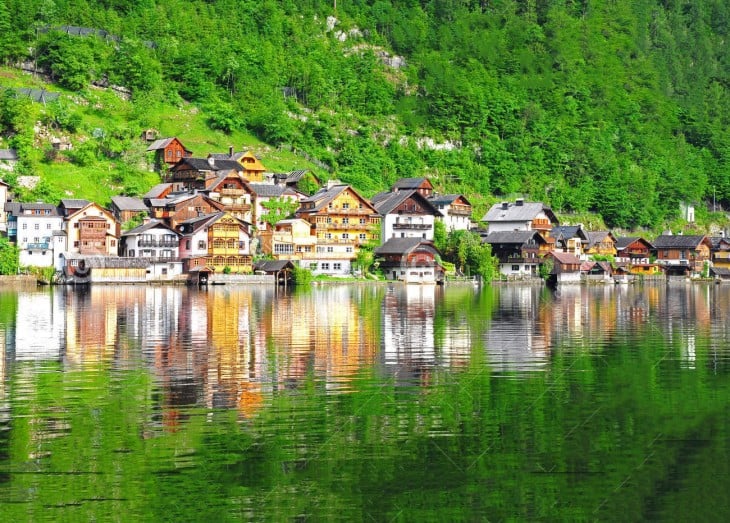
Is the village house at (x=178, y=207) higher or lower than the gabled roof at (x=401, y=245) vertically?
higher

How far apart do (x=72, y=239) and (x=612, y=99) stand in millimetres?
Result: 99839

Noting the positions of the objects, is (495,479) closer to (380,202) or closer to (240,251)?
(240,251)

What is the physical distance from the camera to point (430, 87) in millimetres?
138000

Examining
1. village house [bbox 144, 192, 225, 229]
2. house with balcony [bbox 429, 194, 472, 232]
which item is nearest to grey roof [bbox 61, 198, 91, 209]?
village house [bbox 144, 192, 225, 229]

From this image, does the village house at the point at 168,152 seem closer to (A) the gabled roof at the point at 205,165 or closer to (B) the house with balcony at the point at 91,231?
(A) the gabled roof at the point at 205,165

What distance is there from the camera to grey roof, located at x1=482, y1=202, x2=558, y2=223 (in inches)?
4149

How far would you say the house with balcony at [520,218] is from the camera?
105 metres

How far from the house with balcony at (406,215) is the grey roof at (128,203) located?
2178 cm

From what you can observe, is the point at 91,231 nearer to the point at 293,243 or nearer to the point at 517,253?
the point at 293,243

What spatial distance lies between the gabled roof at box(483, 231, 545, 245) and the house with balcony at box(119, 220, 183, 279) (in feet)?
104

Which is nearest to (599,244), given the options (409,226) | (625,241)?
(625,241)

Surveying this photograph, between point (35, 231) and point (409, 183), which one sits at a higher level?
point (409, 183)

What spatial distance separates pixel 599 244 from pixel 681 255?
11.2m

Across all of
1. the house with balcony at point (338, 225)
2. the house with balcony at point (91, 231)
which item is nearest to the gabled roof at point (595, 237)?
the house with balcony at point (338, 225)
